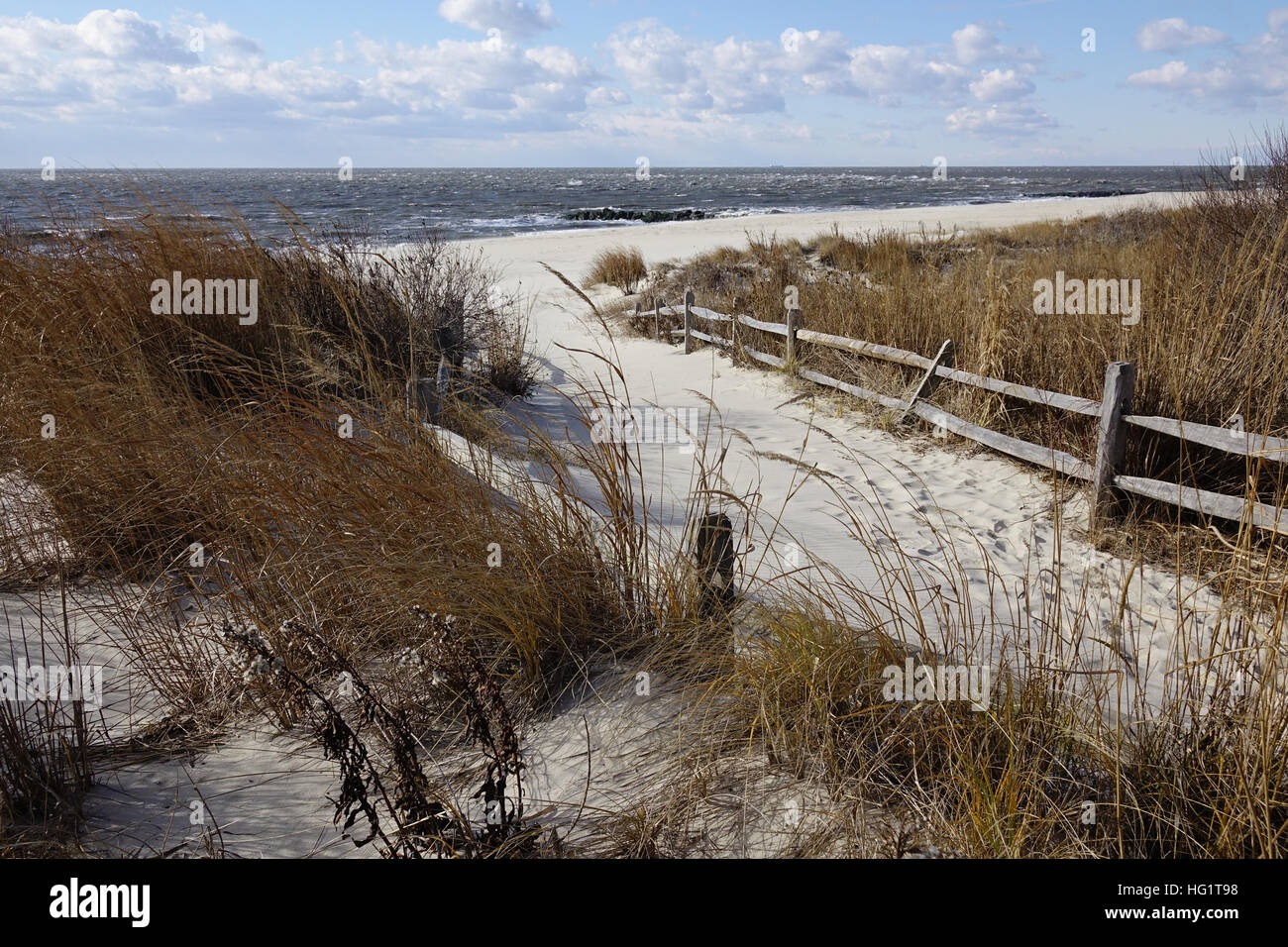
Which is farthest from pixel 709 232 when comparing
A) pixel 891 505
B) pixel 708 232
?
pixel 891 505

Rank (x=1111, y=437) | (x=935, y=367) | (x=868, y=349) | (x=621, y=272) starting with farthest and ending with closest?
(x=621, y=272), (x=868, y=349), (x=935, y=367), (x=1111, y=437)

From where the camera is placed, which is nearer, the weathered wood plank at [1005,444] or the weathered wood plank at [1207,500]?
the weathered wood plank at [1207,500]

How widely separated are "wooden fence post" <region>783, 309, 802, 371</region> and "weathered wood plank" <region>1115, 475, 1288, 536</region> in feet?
14.6

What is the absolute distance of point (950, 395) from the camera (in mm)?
7066

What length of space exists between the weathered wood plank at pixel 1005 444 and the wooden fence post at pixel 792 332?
2.17 meters

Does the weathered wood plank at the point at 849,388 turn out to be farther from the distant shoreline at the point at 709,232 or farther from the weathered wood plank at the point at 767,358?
the distant shoreline at the point at 709,232

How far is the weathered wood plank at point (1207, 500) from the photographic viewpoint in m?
3.93

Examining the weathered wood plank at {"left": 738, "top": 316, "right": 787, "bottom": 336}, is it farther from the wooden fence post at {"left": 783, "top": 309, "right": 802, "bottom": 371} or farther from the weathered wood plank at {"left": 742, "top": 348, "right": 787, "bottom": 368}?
the weathered wood plank at {"left": 742, "top": 348, "right": 787, "bottom": 368}

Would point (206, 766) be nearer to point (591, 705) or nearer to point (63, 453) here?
point (591, 705)

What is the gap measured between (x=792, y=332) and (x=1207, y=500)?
5.24 meters

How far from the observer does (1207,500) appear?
166 inches

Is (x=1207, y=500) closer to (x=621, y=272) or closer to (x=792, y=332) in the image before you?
(x=792, y=332)

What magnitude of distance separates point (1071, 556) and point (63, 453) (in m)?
5.08

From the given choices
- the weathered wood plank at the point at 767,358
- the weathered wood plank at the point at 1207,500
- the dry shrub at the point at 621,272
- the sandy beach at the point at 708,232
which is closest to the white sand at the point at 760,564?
the weathered wood plank at the point at 767,358
